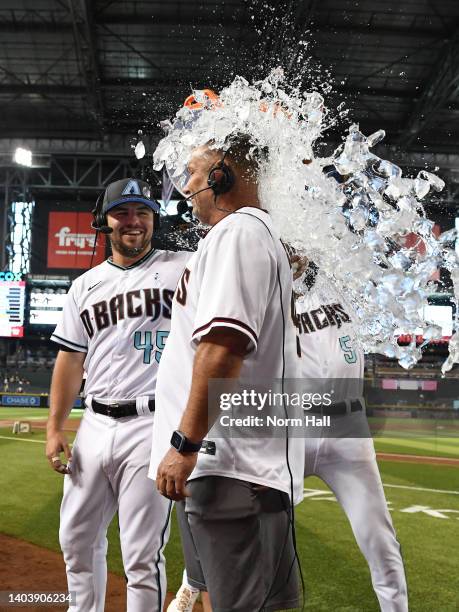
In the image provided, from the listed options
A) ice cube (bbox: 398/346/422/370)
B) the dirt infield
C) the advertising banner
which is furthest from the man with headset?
the advertising banner

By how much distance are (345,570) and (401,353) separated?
7.01 feet

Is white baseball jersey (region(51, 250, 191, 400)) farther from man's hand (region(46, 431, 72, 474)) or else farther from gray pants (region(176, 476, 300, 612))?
gray pants (region(176, 476, 300, 612))

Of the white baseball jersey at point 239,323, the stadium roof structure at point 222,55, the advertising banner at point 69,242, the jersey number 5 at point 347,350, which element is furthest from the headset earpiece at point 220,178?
the advertising banner at point 69,242

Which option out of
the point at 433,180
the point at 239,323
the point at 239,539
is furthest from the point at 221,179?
the point at 433,180

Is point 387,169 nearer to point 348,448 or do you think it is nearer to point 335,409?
point 335,409

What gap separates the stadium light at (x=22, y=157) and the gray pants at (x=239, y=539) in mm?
22650

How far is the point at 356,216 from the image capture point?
3.02 metres

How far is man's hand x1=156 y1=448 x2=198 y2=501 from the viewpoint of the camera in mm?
1658

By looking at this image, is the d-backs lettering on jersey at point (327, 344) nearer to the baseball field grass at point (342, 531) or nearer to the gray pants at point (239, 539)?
the baseball field grass at point (342, 531)

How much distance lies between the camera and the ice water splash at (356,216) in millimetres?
2371

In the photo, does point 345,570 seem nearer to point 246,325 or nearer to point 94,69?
point 246,325

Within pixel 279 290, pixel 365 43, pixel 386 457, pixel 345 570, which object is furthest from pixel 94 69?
pixel 279 290

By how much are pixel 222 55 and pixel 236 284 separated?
16105mm

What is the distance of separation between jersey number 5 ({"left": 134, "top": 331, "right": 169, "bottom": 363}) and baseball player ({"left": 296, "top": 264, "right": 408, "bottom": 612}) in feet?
2.05
